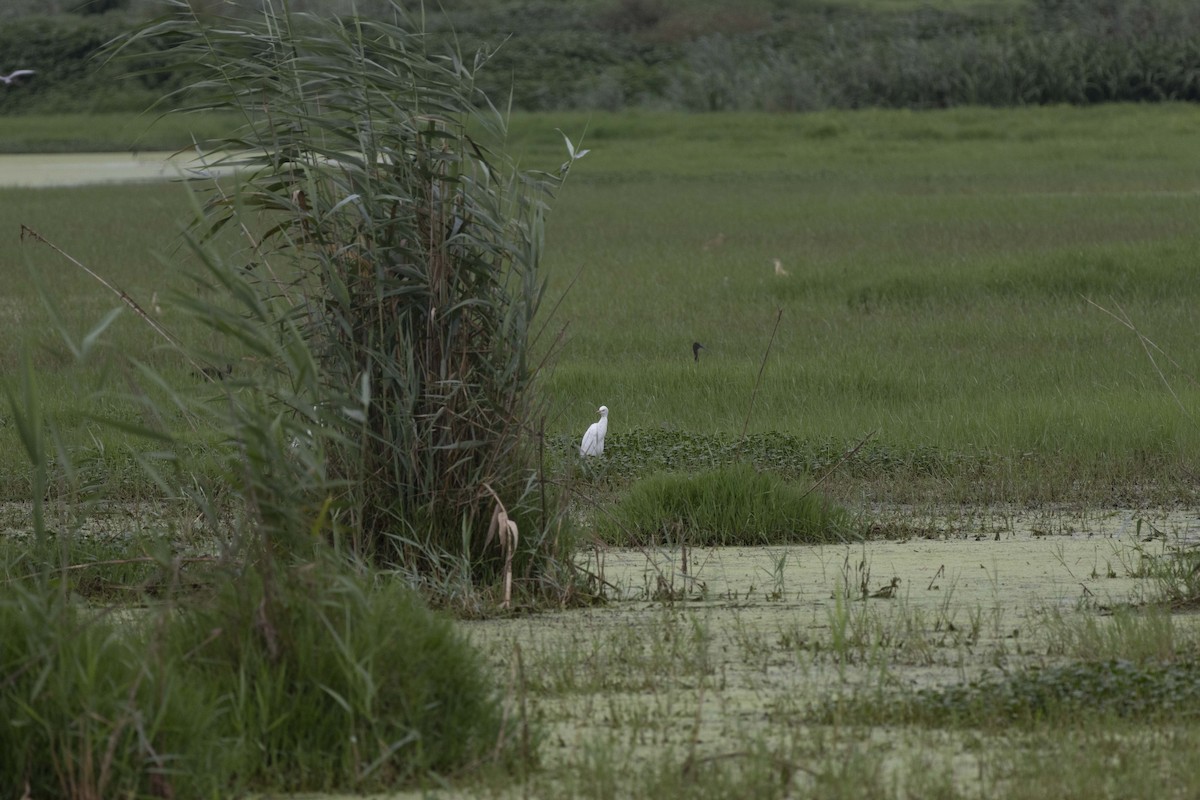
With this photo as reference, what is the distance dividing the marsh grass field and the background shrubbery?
830 centimetres

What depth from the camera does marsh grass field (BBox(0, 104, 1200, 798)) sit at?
357 cm

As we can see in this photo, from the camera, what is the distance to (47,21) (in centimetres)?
4184

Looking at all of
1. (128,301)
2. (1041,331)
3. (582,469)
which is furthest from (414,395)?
(1041,331)

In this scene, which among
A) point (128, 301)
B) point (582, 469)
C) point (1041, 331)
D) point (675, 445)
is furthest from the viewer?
point (1041, 331)

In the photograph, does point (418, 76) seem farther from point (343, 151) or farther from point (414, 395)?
point (414, 395)

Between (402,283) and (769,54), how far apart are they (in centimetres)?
2853

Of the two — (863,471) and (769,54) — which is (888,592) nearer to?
(863,471)

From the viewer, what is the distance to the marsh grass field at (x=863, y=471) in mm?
3566

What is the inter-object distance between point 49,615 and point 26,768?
33cm

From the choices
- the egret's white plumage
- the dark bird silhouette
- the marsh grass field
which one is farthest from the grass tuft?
the dark bird silhouette

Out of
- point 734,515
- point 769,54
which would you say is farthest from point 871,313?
point 769,54

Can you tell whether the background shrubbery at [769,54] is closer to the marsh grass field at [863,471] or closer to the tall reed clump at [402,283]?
the marsh grass field at [863,471]

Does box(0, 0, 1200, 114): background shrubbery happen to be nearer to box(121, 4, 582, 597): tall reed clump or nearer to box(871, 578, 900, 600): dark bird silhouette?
box(121, 4, 582, 597): tall reed clump

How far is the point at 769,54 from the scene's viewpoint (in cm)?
3256
